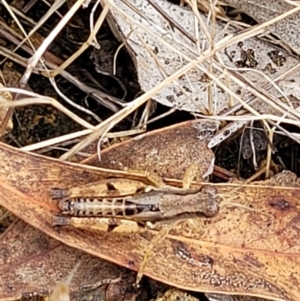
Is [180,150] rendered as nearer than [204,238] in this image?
No

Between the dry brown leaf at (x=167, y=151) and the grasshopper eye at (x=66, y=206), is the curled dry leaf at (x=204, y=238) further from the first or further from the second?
the dry brown leaf at (x=167, y=151)

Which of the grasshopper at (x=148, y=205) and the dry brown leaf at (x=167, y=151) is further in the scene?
the dry brown leaf at (x=167, y=151)

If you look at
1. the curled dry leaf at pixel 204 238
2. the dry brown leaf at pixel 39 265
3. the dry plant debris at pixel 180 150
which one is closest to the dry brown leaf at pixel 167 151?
the dry plant debris at pixel 180 150

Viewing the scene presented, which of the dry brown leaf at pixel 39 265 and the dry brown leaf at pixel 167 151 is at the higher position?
the dry brown leaf at pixel 167 151

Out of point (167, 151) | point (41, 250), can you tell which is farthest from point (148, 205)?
point (41, 250)

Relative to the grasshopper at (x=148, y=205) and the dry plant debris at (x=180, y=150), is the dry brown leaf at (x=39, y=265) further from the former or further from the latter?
the grasshopper at (x=148, y=205)

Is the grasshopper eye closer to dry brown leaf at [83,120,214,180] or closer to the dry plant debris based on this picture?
the dry plant debris

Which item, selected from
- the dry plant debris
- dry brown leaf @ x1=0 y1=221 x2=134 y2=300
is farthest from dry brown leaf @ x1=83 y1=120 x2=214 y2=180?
dry brown leaf @ x1=0 y1=221 x2=134 y2=300

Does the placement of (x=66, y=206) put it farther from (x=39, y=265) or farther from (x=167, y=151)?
(x=167, y=151)
